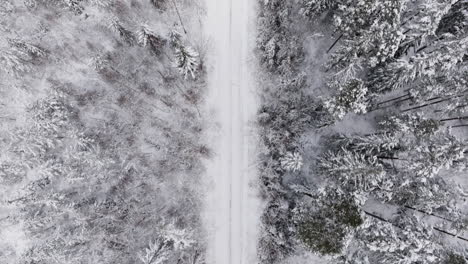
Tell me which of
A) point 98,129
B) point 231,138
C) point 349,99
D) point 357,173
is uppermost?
point 349,99

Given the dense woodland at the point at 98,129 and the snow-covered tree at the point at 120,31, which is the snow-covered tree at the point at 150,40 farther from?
the snow-covered tree at the point at 120,31

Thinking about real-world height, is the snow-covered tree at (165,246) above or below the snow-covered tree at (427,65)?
below

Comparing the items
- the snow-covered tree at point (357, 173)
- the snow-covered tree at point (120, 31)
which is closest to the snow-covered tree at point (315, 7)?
the snow-covered tree at point (357, 173)

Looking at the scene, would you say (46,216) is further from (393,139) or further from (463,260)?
(463,260)

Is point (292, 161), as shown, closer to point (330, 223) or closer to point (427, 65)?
point (330, 223)

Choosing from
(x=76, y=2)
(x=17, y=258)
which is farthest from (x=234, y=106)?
(x=17, y=258)

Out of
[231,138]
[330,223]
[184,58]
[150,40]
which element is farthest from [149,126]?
[330,223]
